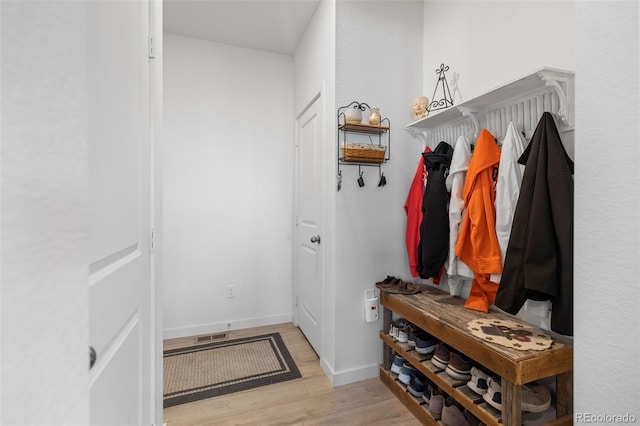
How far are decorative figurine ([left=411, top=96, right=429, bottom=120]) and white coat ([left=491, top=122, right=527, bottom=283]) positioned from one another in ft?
2.18

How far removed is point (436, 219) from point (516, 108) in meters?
0.69

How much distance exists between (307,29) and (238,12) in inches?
22.4

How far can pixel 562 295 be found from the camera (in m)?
1.11

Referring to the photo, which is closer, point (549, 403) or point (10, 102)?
point (10, 102)

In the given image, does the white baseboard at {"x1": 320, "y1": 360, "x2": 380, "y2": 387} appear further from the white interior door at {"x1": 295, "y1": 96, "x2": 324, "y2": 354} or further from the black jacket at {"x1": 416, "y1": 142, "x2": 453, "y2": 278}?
the black jacket at {"x1": 416, "y1": 142, "x2": 453, "y2": 278}

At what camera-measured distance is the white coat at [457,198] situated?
5.23ft

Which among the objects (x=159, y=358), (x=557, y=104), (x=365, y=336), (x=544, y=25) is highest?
(x=544, y=25)

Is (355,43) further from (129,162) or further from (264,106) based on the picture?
(129,162)

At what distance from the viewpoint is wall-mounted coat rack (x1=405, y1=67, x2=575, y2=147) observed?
1.16 m

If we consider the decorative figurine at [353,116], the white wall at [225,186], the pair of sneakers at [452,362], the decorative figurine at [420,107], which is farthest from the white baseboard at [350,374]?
the decorative figurine at [420,107]

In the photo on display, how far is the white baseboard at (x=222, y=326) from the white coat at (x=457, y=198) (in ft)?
5.96

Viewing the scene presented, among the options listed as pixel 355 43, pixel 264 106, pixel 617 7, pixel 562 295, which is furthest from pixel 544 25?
pixel 264 106

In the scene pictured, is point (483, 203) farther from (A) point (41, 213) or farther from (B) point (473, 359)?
(A) point (41, 213)

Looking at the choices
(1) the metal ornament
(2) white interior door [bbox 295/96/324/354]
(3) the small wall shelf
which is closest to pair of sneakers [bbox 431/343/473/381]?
(2) white interior door [bbox 295/96/324/354]
